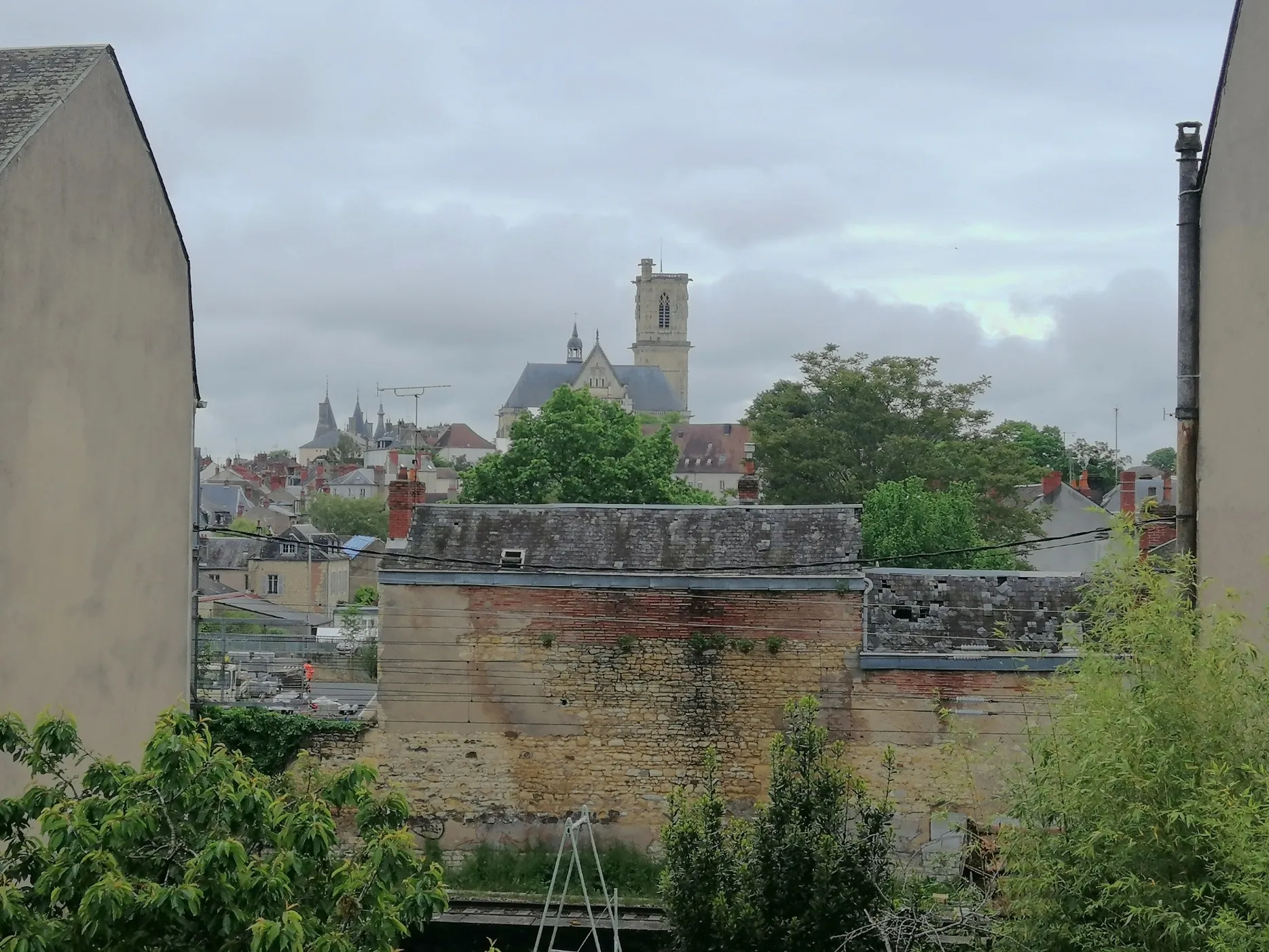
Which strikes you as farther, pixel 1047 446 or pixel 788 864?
pixel 1047 446

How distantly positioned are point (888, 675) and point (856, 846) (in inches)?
212

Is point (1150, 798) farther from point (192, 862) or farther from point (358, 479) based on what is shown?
point (358, 479)

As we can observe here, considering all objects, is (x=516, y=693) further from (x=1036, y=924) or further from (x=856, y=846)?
(x=1036, y=924)

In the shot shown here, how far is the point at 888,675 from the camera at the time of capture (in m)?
16.4

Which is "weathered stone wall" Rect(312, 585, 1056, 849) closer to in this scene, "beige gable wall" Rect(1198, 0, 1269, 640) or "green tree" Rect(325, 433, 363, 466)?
"beige gable wall" Rect(1198, 0, 1269, 640)

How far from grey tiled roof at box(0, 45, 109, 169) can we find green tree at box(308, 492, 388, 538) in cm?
7457

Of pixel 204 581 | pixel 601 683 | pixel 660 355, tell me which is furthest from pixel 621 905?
pixel 660 355

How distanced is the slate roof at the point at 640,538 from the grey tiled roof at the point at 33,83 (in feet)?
26.7

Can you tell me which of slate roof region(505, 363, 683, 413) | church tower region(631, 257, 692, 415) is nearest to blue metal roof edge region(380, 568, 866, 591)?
slate roof region(505, 363, 683, 413)

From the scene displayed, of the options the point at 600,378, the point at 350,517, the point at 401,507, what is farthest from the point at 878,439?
the point at 600,378

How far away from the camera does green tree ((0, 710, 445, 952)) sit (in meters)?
6.28

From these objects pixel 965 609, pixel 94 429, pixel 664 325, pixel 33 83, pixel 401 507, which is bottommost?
pixel 965 609

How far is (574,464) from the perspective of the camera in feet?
139

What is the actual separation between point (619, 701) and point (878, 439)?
29507 mm
